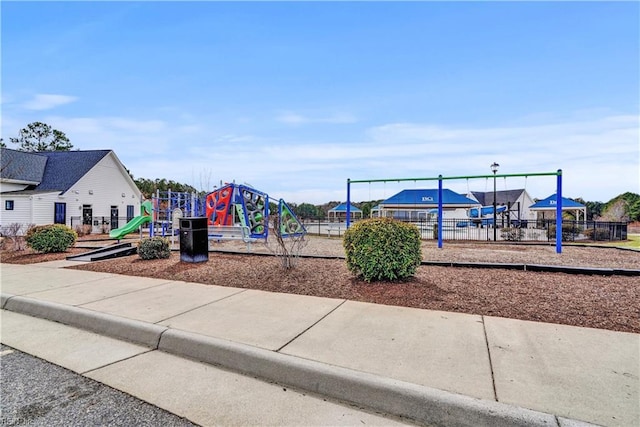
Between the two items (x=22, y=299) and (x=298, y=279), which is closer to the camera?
(x=22, y=299)

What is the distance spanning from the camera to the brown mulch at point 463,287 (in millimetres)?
4527

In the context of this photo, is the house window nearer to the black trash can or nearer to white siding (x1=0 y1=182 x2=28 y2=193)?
white siding (x1=0 y1=182 x2=28 y2=193)

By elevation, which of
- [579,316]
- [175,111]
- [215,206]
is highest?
[175,111]

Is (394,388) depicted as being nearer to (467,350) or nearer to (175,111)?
(467,350)

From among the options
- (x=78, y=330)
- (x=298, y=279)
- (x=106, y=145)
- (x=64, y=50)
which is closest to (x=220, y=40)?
(x=64, y=50)

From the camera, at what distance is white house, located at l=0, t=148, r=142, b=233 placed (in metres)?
23.8

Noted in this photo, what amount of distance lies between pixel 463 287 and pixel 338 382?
3678 mm

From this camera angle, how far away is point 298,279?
6684 millimetres

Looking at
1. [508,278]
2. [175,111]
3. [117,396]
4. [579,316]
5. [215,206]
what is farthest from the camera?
[175,111]

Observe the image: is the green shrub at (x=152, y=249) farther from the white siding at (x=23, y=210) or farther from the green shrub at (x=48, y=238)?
the white siding at (x=23, y=210)

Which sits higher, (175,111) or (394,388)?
(175,111)

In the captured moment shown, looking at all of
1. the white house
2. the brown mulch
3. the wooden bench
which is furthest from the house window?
the brown mulch

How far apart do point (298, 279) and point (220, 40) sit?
8.40m

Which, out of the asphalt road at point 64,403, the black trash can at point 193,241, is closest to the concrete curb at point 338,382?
the asphalt road at point 64,403
